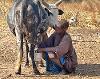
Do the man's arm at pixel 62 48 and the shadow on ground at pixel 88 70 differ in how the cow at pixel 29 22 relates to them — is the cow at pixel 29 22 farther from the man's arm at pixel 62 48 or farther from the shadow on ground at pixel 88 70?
the shadow on ground at pixel 88 70

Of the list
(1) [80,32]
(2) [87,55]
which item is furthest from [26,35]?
(1) [80,32]

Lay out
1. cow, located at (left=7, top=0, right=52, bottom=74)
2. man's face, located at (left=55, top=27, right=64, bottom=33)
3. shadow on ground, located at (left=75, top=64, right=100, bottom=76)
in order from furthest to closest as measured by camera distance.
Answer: shadow on ground, located at (left=75, top=64, right=100, bottom=76) → man's face, located at (left=55, top=27, right=64, bottom=33) → cow, located at (left=7, top=0, right=52, bottom=74)

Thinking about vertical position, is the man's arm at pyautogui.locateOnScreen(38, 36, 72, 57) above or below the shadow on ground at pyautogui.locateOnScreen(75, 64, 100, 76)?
above

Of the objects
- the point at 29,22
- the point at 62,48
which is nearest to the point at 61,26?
the point at 62,48

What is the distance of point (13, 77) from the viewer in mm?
8797

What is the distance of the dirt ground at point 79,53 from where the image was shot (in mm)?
9008

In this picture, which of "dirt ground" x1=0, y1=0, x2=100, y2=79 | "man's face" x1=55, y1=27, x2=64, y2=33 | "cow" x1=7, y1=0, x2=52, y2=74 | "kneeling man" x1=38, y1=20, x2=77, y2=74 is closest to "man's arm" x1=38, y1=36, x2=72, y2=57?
"kneeling man" x1=38, y1=20, x2=77, y2=74

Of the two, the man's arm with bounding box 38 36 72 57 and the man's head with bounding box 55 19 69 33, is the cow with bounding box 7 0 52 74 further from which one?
the man's arm with bounding box 38 36 72 57

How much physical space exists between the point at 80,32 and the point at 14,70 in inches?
219

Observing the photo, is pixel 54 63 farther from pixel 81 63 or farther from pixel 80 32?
pixel 80 32

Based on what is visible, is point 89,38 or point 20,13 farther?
point 89,38

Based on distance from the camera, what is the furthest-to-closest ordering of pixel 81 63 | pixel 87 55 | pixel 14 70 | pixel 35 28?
pixel 87 55, pixel 81 63, pixel 14 70, pixel 35 28

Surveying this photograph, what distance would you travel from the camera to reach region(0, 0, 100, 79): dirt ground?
9.01m

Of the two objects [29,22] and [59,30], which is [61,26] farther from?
[29,22]
